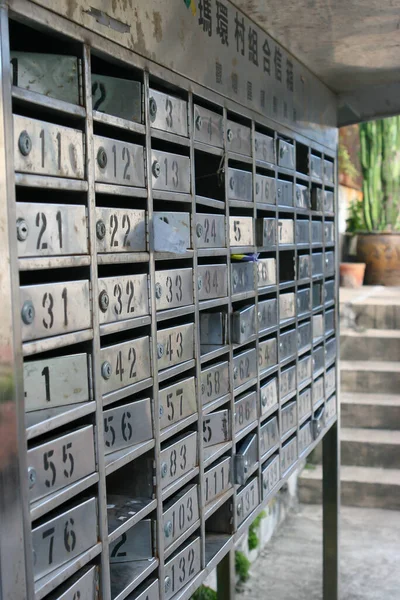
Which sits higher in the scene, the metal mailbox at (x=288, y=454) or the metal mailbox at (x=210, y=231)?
the metal mailbox at (x=210, y=231)

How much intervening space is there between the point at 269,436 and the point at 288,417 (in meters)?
0.23

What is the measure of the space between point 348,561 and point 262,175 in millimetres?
2806

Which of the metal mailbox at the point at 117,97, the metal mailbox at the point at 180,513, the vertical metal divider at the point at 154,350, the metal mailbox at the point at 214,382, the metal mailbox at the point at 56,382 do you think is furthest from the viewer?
the metal mailbox at the point at 214,382

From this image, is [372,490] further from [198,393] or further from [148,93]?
[148,93]

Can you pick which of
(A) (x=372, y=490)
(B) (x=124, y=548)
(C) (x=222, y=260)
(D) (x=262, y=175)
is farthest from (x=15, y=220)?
(A) (x=372, y=490)

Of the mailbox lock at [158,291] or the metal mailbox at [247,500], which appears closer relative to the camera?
the mailbox lock at [158,291]

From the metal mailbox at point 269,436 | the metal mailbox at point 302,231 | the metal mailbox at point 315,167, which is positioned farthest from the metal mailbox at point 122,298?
the metal mailbox at point 315,167

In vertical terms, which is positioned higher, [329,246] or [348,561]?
[329,246]

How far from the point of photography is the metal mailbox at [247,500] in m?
2.07

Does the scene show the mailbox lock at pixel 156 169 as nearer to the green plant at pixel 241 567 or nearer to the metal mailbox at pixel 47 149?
the metal mailbox at pixel 47 149

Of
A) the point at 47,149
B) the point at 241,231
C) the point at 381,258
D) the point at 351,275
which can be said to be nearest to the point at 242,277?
the point at 241,231

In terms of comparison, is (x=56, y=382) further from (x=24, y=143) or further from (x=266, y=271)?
(x=266, y=271)

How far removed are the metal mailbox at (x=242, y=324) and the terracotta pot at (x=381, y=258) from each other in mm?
6739

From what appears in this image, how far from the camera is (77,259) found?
126cm
